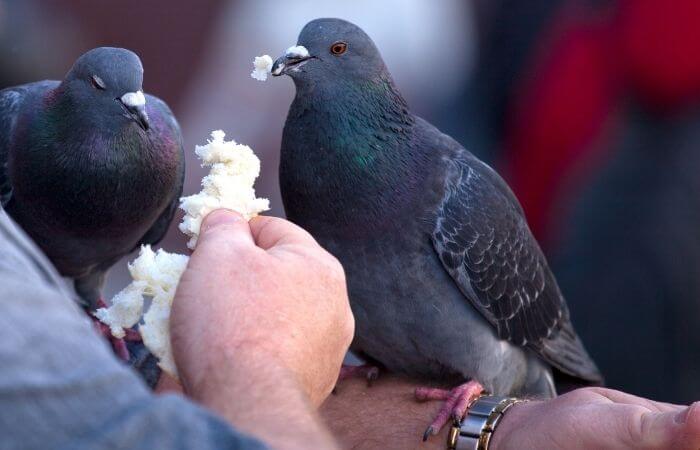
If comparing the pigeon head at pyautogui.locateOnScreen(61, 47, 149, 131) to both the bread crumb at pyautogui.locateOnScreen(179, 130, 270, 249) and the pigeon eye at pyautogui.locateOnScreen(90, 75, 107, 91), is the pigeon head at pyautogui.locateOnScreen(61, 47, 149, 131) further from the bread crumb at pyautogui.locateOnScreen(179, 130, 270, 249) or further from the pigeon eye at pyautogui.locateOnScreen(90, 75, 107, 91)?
the bread crumb at pyautogui.locateOnScreen(179, 130, 270, 249)

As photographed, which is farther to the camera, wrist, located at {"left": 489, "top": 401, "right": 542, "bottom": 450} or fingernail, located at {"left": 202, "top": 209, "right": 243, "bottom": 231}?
wrist, located at {"left": 489, "top": 401, "right": 542, "bottom": 450}

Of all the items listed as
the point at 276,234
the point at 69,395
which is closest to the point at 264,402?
the point at 69,395

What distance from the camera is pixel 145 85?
5160 millimetres

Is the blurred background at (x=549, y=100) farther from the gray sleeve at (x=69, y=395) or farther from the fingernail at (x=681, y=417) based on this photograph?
the gray sleeve at (x=69, y=395)

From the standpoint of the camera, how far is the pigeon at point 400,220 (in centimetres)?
272

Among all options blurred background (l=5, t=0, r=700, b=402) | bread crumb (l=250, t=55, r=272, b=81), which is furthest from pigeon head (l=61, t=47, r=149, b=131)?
blurred background (l=5, t=0, r=700, b=402)

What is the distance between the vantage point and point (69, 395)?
99 centimetres

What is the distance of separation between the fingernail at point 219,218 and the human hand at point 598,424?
941mm

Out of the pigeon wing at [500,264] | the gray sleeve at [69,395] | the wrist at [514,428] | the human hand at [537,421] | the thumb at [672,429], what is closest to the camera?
the gray sleeve at [69,395]

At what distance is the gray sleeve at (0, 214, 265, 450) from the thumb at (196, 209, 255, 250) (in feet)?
1.63

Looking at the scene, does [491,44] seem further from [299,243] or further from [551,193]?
[299,243]

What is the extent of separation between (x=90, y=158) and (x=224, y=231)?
109cm

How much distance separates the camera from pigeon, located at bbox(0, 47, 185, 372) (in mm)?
2590

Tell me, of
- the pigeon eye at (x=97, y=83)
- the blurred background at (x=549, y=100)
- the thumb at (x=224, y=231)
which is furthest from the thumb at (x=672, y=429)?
the blurred background at (x=549, y=100)
